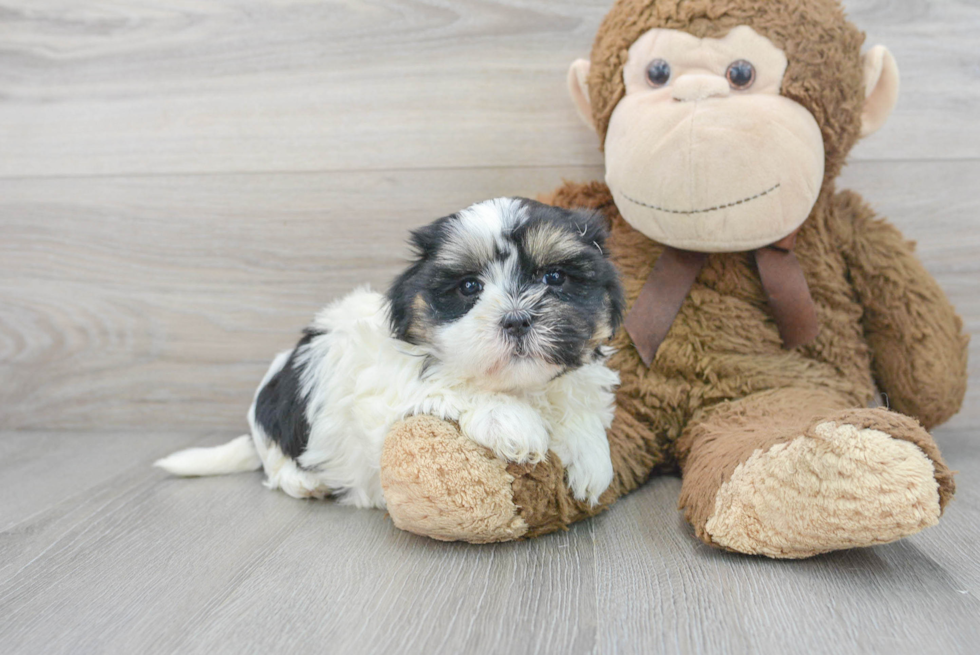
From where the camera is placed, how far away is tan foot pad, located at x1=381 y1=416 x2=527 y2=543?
41.3 inches

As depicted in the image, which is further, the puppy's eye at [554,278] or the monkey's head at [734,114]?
the monkey's head at [734,114]

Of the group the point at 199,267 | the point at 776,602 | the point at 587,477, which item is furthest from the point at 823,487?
the point at 199,267

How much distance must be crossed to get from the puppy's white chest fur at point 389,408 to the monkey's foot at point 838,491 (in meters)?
0.27

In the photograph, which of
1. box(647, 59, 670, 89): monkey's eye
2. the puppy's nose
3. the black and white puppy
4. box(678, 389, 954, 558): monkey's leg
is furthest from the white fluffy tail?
box(647, 59, 670, 89): monkey's eye

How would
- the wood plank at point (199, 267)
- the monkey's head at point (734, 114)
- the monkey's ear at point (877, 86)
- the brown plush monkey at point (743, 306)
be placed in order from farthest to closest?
1. the wood plank at point (199, 267)
2. the monkey's ear at point (877, 86)
3. the monkey's head at point (734, 114)
4. the brown plush monkey at point (743, 306)

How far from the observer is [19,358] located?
6.45 ft

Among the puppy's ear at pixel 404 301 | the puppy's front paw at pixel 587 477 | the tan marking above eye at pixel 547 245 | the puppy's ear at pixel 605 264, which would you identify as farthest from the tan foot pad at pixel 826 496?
the puppy's ear at pixel 404 301

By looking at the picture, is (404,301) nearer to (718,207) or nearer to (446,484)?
(446,484)

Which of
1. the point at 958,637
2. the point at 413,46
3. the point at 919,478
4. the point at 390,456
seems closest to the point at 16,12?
the point at 413,46

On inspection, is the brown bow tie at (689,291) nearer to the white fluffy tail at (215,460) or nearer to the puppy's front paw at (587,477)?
the puppy's front paw at (587,477)

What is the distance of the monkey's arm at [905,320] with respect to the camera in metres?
1.44

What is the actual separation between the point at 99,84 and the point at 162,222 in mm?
390

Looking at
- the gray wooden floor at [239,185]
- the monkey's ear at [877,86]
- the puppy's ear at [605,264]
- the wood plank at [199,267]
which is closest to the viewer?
the puppy's ear at [605,264]

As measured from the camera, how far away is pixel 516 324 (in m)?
1.02
